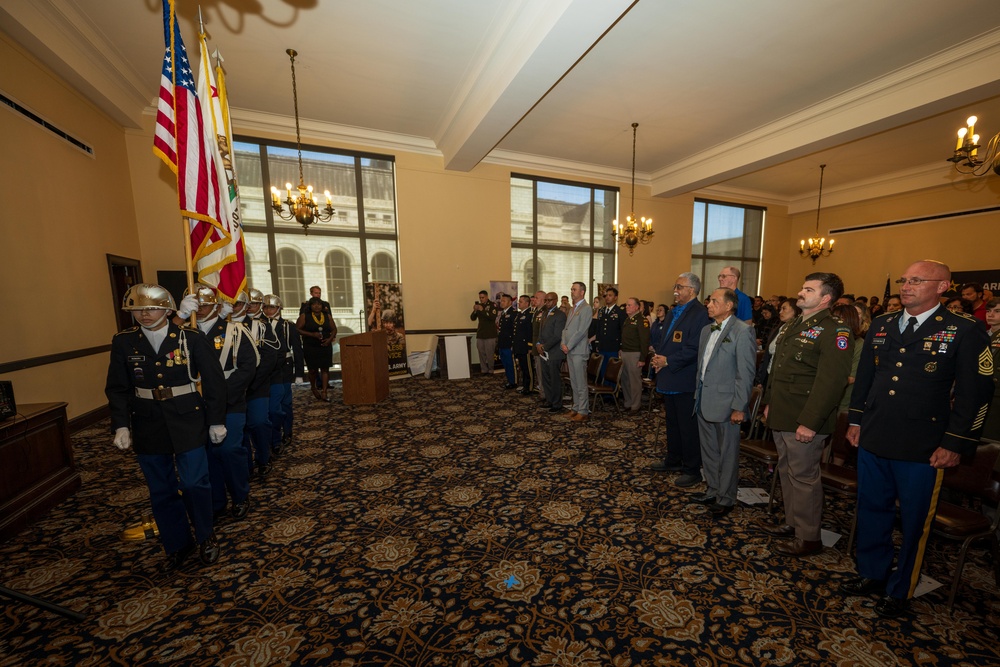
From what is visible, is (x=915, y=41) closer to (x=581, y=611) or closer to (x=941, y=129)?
(x=941, y=129)

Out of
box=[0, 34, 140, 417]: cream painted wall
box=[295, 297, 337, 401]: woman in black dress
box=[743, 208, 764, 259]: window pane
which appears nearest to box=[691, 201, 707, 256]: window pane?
box=[743, 208, 764, 259]: window pane

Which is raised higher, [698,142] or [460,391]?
[698,142]

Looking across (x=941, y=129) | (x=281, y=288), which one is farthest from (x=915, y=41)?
(x=281, y=288)

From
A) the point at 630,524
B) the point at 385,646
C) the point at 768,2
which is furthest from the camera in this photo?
the point at 768,2

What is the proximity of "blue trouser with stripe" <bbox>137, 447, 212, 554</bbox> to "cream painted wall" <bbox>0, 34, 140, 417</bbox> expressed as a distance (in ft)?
11.2

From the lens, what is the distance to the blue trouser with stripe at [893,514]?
6.28ft

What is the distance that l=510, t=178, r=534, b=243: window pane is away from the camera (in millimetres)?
8977

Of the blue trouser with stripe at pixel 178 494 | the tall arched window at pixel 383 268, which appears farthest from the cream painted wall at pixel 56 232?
the tall arched window at pixel 383 268

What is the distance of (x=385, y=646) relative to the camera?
71.9 inches

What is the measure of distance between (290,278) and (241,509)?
18.1 ft

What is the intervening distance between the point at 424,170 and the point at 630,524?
24.8ft

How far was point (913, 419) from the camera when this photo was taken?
74.5 inches

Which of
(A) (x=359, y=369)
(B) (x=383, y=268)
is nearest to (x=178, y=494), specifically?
(A) (x=359, y=369)

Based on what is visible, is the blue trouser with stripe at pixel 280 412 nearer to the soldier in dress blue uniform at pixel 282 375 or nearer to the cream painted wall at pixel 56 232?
the soldier in dress blue uniform at pixel 282 375
